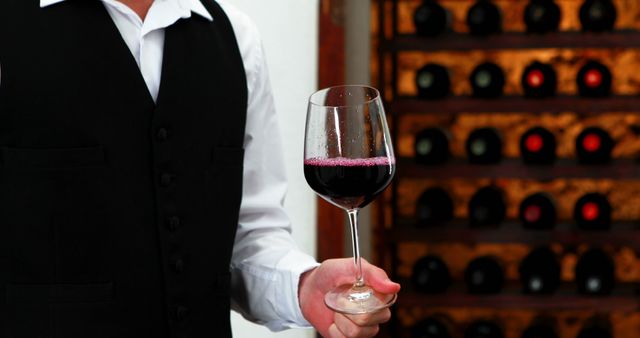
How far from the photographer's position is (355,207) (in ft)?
4.13

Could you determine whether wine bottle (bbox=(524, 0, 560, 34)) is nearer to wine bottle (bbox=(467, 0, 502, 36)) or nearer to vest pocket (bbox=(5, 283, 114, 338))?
wine bottle (bbox=(467, 0, 502, 36))

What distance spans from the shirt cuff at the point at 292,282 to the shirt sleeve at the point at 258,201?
3 cm

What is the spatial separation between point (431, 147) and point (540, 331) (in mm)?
954

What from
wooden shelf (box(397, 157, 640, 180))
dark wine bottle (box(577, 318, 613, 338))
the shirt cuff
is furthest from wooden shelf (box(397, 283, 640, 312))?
the shirt cuff

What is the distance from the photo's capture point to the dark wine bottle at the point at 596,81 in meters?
3.80

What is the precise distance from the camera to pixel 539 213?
3.82 meters

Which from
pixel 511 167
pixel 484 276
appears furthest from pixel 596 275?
pixel 511 167

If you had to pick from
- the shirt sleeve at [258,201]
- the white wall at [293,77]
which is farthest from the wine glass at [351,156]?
the white wall at [293,77]

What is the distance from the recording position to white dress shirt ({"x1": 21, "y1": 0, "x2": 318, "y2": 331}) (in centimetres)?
149

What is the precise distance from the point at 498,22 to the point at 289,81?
1.15 m

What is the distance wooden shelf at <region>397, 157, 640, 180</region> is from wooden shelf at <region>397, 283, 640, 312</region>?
51cm

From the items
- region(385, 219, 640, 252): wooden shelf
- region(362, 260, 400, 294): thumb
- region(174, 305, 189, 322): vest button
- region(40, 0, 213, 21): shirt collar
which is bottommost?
region(385, 219, 640, 252): wooden shelf

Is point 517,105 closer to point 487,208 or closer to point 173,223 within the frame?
point 487,208

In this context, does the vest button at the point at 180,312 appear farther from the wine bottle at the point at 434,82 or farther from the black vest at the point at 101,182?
the wine bottle at the point at 434,82
